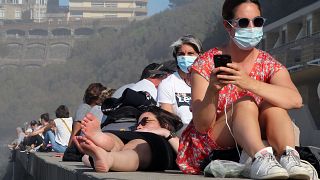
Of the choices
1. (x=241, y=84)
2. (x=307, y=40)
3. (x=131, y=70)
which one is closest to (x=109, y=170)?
(x=241, y=84)

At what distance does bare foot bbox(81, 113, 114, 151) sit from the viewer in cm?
591

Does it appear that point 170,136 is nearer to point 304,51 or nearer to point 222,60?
point 222,60

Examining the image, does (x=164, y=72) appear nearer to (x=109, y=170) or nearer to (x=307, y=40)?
(x=109, y=170)

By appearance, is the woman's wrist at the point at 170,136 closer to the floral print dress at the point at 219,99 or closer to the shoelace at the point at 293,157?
the floral print dress at the point at 219,99

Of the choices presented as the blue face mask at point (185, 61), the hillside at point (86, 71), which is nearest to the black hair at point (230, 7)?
the blue face mask at point (185, 61)

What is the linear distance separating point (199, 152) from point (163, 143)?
0.70 metres

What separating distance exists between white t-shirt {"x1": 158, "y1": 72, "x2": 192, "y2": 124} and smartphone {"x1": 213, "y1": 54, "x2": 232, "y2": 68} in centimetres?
288

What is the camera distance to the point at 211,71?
18.2ft

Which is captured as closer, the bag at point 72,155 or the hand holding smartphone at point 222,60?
the hand holding smartphone at point 222,60

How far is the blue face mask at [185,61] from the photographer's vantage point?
7832 mm

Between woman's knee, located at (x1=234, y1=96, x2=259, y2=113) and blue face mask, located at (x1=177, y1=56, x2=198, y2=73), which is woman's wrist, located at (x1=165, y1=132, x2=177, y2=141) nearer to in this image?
blue face mask, located at (x1=177, y1=56, x2=198, y2=73)

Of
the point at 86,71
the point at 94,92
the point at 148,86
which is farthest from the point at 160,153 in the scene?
the point at 86,71

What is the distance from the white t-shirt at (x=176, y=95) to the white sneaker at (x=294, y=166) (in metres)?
3.08

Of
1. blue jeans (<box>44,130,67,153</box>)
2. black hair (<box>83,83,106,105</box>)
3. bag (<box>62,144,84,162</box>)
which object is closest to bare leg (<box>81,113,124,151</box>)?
bag (<box>62,144,84,162</box>)
